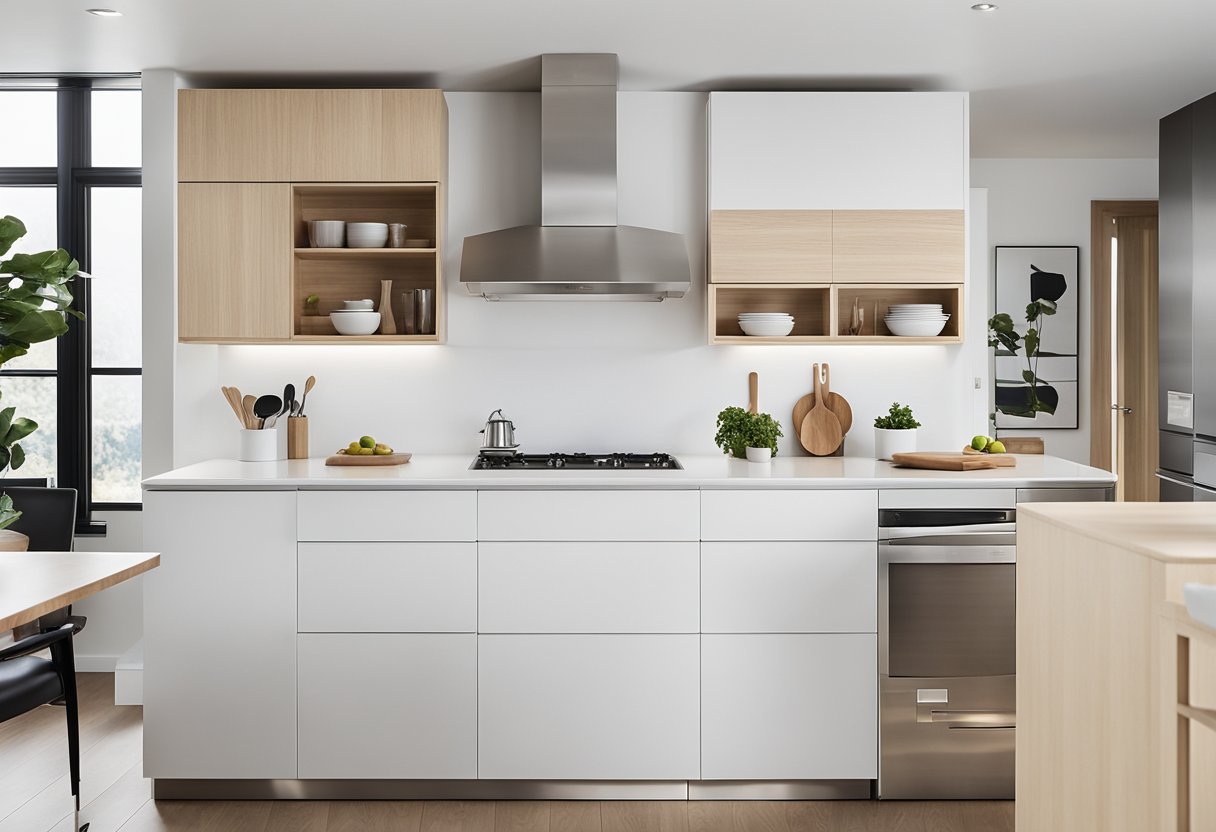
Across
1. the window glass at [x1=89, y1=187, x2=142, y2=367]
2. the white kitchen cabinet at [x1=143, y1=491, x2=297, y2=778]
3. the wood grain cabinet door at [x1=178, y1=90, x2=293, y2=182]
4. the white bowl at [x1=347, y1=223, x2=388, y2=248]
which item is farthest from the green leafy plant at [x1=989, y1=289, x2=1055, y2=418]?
the window glass at [x1=89, y1=187, x2=142, y2=367]

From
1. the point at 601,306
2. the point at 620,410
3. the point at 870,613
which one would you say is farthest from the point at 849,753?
the point at 601,306

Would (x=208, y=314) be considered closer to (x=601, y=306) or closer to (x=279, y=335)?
(x=279, y=335)

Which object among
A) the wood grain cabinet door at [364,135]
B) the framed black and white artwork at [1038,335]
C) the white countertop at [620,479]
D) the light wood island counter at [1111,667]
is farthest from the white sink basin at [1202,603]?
the framed black and white artwork at [1038,335]

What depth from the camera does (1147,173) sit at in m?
4.74

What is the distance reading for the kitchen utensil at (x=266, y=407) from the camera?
135 inches

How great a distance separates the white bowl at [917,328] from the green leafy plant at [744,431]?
602mm

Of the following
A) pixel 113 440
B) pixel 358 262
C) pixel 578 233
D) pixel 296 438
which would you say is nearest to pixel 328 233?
pixel 358 262

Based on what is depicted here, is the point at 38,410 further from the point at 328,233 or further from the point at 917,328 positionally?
the point at 917,328

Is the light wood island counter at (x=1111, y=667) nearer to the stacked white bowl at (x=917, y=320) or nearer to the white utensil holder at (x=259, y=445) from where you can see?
the stacked white bowl at (x=917, y=320)

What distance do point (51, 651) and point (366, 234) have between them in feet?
5.52

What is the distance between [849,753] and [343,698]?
1587 millimetres

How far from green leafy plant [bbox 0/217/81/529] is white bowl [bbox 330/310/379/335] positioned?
64.7 inches

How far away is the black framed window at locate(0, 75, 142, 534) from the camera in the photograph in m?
4.14

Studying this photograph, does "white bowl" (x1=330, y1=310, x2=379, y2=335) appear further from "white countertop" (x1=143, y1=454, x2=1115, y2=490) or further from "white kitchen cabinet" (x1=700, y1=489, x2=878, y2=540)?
"white kitchen cabinet" (x1=700, y1=489, x2=878, y2=540)
